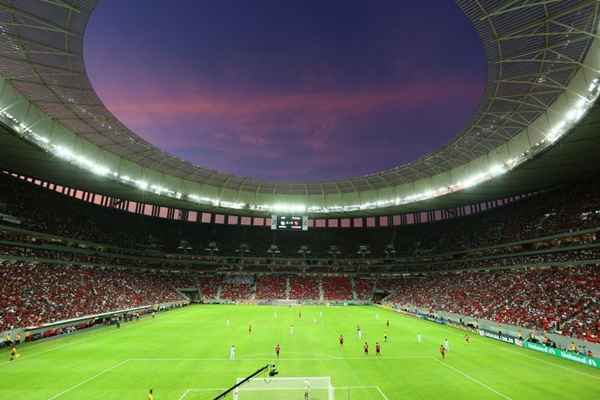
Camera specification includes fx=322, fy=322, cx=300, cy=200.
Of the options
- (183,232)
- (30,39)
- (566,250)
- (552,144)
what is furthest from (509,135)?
(183,232)

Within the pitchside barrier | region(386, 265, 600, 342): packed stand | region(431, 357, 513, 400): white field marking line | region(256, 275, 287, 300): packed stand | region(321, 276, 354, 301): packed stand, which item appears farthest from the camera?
region(321, 276, 354, 301): packed stand

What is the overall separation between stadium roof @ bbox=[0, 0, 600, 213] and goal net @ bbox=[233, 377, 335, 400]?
24873 millimetres

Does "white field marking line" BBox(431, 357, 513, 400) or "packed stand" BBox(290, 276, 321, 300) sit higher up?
"packed stand" BBox(290, 276, 321, 300)

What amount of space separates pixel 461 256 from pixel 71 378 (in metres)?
62.3

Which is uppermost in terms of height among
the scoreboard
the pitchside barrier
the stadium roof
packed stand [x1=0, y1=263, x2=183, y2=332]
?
the stadium roof

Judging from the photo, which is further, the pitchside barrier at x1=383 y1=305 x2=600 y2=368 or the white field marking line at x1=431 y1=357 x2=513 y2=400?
the pitchside barrier at x1=383 y1=305 x2=600 y2=368

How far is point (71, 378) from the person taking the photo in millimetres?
21156

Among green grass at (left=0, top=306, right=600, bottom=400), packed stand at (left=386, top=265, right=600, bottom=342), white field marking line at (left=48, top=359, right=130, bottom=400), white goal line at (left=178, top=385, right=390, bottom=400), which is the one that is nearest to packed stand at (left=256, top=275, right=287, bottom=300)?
packed stand at (left=386, top=265, right=600, bottom=342)

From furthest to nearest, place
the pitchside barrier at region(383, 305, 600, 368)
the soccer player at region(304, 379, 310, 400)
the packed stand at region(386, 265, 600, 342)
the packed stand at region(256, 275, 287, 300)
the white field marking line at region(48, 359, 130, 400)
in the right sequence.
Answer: the packed stand at region(256, 275, 287, 300) < the packed stand at region(386, 265, 600, 342) < the pitchside barrier at region(383, 305, 600, 368) < the white field marking line at region(48, 359, 130, 400) < the soccer player at region(304, 379, 310, 400)

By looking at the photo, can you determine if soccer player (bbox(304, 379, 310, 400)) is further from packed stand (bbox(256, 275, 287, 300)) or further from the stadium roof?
packed stand (bbox(256, 275, 287, 300))

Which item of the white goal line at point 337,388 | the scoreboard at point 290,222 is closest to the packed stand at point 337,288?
the scoreboard at point 290,222

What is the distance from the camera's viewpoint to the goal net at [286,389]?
16891mm

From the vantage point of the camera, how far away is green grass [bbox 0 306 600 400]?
19203 millimetres

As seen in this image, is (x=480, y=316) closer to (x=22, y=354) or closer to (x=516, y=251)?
(x=516, y=251)
